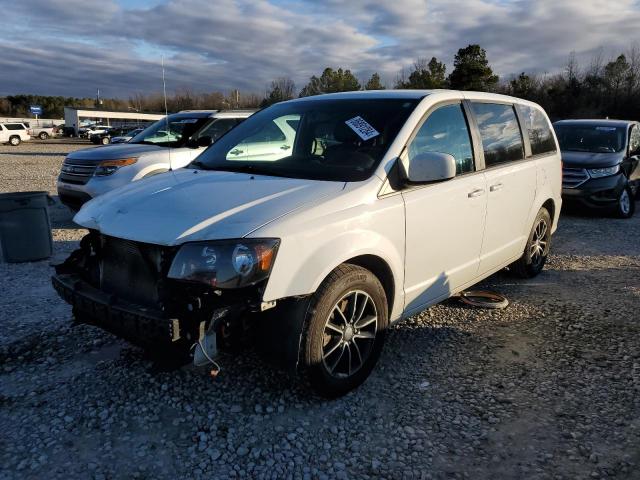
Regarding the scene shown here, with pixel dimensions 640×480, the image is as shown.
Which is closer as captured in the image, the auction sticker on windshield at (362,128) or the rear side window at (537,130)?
the auction sticker on windshield at (362,128)

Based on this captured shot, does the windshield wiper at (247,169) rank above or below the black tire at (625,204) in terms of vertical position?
above

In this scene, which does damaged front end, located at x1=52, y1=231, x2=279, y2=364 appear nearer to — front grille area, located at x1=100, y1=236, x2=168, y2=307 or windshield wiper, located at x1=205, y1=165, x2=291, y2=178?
front grille area, located at x1=100, y1=236, x2=168, y2=307

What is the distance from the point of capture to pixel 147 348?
2.92 meters

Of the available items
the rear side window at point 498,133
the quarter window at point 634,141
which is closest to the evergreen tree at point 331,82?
the quarter window at point 634,141

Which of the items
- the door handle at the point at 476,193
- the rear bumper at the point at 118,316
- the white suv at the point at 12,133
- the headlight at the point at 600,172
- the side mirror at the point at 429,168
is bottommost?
the rear bumper at the point at 118,316

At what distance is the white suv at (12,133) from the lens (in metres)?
39.9

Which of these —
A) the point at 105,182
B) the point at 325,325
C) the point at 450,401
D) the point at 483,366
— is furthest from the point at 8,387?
the point at 105,182

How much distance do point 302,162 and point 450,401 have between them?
1.87m

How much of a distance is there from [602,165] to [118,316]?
9.41 metres

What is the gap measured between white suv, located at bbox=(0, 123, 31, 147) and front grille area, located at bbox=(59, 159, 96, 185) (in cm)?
3787

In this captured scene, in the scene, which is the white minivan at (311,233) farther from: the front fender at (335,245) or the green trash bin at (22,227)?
the green trash bin at (22,227)

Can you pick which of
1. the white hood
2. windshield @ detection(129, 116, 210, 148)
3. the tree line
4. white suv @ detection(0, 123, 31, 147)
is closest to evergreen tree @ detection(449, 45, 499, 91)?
the tree line

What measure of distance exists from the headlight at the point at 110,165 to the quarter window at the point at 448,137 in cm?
527

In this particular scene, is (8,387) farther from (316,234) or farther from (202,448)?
(316,234)
